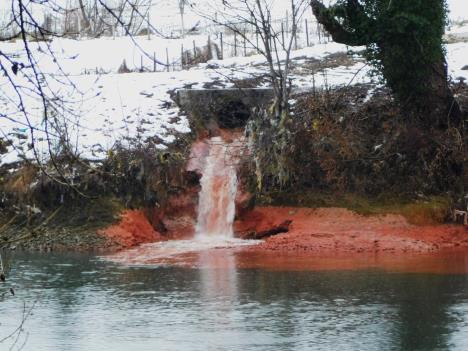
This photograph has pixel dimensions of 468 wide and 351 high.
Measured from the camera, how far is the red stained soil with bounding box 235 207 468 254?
24.6 m

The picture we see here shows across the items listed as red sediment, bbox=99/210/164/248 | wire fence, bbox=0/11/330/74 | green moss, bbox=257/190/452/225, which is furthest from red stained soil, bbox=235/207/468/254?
wire fence, bbox=0/11/330/74

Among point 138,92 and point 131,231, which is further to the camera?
point 138,92

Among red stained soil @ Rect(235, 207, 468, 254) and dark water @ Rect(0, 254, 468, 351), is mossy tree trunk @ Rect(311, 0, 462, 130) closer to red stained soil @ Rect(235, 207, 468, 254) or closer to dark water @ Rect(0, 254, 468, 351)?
red stained soil @ Rect(235, 207, 468, 254)

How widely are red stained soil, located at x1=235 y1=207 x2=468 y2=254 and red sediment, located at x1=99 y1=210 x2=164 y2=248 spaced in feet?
8.57

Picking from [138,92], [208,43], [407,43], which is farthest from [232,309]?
[208,43]

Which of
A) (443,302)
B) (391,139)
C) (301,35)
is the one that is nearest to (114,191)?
(391,139)

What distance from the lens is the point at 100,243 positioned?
2623cm

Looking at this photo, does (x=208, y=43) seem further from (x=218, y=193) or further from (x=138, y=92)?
(x=218, y=193)

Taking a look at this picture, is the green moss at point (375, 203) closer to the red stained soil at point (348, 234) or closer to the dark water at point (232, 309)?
the red stained soil at point (348, 234)

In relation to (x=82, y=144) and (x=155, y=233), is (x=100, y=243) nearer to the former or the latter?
(x=155, y=233)

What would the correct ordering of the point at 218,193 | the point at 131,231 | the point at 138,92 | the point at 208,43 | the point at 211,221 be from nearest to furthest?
the point at 131,231 → the point at 211,221 → the point at 218,193 → the point at 138,92 → the point at 208,43

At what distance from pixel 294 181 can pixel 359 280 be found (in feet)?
31.5

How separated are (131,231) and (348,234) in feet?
20.1

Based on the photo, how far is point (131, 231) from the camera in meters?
27.1
